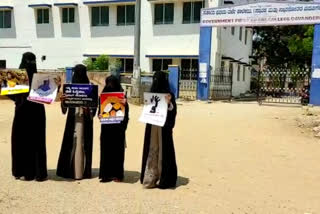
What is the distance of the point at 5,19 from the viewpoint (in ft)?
98.8

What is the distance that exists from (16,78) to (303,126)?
29.4 ft

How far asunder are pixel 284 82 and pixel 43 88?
1763 cm

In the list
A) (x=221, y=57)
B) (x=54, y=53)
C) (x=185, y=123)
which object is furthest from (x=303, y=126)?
(x=54, y=53)

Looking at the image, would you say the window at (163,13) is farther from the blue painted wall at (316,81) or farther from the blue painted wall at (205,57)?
the blue painted wall at (316,81)

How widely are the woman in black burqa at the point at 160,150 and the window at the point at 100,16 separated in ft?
73.0

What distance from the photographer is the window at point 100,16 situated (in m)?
27.3

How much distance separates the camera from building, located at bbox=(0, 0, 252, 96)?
2478 cm

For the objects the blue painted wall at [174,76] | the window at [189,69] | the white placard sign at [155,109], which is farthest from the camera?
the window at [189,69]

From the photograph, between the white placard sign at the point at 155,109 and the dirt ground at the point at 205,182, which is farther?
the white placard sign at the point at 155,109

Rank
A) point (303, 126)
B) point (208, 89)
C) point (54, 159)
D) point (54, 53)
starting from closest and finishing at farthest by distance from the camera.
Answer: point (54, 159) → point (303, 126) → point (208, 89) → point (54, 53)

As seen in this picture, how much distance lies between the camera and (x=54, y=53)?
28953mm

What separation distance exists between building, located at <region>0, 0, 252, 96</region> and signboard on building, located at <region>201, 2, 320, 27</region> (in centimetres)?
296

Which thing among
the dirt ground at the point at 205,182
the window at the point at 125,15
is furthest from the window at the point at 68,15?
the dirt ground at the point at 205,182

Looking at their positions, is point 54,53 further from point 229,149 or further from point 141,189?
point 141,189
